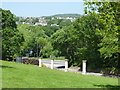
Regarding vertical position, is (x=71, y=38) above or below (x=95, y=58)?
above

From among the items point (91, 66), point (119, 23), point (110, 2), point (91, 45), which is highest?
point (110, 2)

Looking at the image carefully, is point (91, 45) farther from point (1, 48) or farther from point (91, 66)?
point (1, 48)

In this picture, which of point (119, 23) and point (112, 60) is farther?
point (112, 60)

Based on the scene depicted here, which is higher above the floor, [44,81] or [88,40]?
[88,40]

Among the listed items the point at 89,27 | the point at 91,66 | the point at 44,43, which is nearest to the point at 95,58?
the point at 91,66

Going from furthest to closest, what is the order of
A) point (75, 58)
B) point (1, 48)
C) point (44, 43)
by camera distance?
A: point (44, 43), point (75, 58), point (1, 48)

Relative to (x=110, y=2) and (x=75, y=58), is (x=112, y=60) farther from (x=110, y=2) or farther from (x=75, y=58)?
(x=110, y=2)

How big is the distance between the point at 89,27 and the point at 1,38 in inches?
600

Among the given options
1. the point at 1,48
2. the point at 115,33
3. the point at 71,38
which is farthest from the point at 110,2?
the point at 71,38

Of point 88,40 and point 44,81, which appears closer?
point 44,81

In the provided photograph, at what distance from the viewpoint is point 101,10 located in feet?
35.6

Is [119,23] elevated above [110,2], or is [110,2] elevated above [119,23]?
[110,2]

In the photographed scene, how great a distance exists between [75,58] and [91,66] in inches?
255

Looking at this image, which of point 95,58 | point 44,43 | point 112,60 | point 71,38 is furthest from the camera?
point 44,43
